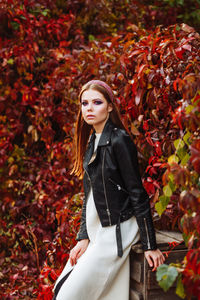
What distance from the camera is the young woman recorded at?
5.69ft

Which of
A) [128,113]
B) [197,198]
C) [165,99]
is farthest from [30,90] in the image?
[197,198]

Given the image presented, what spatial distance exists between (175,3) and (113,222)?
3360mm

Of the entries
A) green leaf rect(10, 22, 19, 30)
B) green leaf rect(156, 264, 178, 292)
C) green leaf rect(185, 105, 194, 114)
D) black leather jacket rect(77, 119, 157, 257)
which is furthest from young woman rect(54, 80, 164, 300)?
green leaf rect(10, 22, 19, 30)

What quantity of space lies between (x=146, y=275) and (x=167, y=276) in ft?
1.15

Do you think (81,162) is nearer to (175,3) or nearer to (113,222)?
(113,222)

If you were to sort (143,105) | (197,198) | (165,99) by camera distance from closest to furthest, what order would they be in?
(197,198) < (165,99) < (143,105)

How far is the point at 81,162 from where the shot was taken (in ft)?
7.16

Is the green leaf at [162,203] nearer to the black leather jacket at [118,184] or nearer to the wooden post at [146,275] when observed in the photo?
the black leather jacket at [118,184]

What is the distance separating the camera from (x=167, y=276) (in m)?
1.37

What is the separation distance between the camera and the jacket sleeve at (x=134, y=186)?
1703 mm

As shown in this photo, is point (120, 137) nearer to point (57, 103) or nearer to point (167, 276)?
point (167, 276)

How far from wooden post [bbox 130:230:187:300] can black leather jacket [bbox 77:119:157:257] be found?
0.36 ft

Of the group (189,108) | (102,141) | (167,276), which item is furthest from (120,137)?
(167,276)

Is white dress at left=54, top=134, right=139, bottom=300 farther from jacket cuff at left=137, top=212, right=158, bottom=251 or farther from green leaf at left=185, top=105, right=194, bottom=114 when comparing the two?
green leaf at left=185, top=105, right=194, bottom=114
